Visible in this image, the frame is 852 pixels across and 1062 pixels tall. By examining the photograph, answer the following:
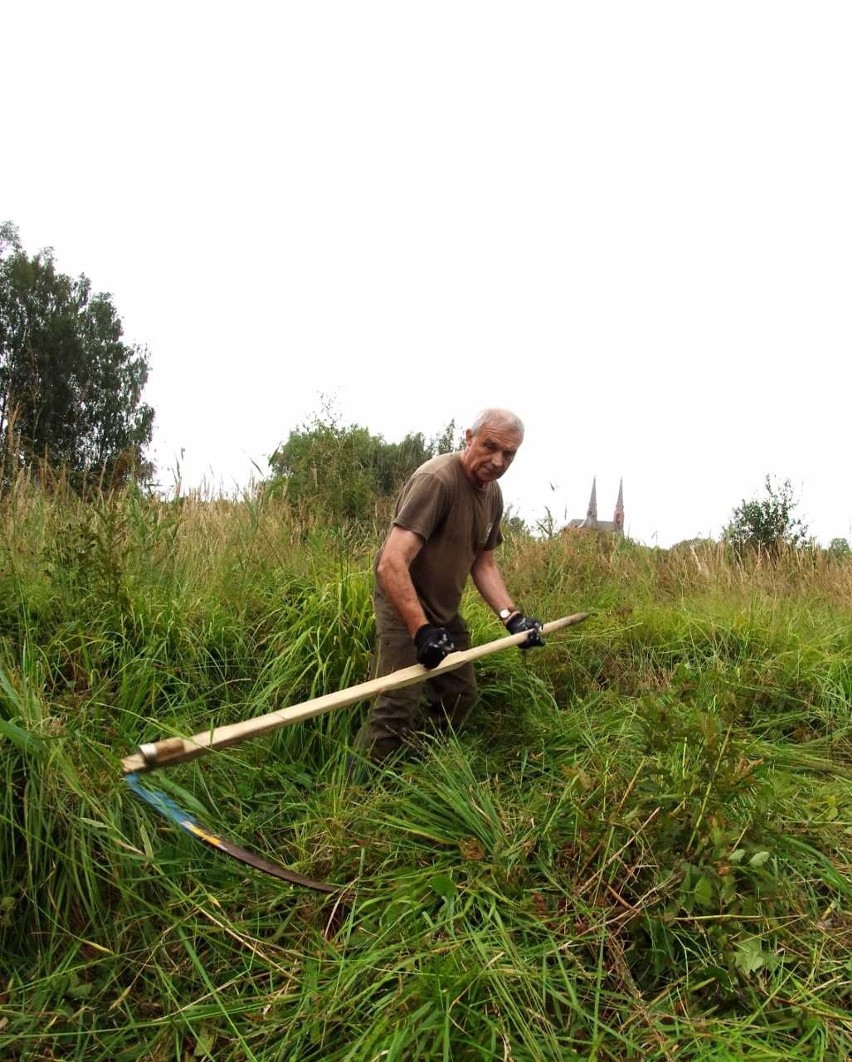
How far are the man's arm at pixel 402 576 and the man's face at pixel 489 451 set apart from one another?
470 millimetres

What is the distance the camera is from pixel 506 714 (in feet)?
11.5

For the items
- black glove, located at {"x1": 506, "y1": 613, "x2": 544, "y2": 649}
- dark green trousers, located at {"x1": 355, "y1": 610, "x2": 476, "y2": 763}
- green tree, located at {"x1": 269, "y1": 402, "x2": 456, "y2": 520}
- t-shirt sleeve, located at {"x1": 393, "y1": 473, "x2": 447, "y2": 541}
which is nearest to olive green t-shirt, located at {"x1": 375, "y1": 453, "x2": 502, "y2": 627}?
t-shirt sleeve, located at {"x1": 393, "y1": 473, "x2": 447, "y2": 541}

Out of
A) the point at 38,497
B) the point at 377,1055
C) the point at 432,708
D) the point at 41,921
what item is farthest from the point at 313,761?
the point at 38,497

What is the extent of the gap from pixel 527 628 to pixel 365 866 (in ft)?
4.64

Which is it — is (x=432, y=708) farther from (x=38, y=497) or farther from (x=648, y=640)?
(x=38, y=497)

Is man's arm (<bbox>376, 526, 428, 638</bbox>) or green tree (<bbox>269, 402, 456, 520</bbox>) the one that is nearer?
man's arm (<bbox>376, 526, 428, 638</bbox>)

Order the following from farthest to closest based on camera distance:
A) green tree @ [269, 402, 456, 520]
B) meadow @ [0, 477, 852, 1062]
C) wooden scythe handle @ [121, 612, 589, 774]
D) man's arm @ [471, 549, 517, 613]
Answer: green tree @ [269, 402, 456, 520]
man's arm @ [471, 549, 517, 613]
wooden scythe handle @ [121, 612, 589, 774]
meadow @ [0, 477, 852, 1062]

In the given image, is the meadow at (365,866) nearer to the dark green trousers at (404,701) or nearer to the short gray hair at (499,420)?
the dark green trousers at (404,701)

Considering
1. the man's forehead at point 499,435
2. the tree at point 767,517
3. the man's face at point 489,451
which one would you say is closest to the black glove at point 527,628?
the man's face at point 489,451

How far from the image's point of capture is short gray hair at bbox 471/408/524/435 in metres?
3.14

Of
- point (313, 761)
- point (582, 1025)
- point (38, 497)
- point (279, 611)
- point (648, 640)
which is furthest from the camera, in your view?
point (648, 640)

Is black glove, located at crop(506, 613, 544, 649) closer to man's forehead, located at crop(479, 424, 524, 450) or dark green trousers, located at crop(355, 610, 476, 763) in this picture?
dark green trousers, located at crop(355, 610, 476, 763)

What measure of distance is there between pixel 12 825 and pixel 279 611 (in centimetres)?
171

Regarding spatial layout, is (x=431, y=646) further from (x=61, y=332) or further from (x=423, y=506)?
(x=61, y=332)
